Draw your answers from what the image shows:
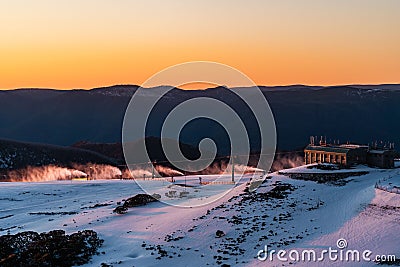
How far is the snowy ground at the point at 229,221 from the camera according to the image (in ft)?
89.1

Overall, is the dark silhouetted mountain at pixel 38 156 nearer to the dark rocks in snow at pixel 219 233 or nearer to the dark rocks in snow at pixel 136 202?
the dark rocks in snow at pixel 136 202

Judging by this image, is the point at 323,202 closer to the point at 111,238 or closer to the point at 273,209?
the point at 273,209

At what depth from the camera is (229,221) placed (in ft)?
114

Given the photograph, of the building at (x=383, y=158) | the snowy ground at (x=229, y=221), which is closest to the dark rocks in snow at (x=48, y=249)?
the snowy ground at (x=229, y=221)

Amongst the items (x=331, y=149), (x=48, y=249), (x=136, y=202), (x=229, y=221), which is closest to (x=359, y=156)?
Result: (x=331, y=149)

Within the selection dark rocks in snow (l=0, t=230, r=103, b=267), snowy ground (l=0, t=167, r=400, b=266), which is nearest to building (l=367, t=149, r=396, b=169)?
snowy ground (l=0, t=167, r=400, b=266)

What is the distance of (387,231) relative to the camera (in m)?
28.0

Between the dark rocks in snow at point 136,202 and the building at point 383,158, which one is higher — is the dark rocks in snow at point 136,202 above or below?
below

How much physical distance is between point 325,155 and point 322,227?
34.6 metres

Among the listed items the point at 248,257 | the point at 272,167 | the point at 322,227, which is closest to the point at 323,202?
the point at 322,227

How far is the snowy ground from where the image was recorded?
27156 millimetres

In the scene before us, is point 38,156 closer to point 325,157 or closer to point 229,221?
point 325,157

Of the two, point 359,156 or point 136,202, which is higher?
point 359,156

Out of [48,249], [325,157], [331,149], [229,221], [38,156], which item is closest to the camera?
[48,249]
